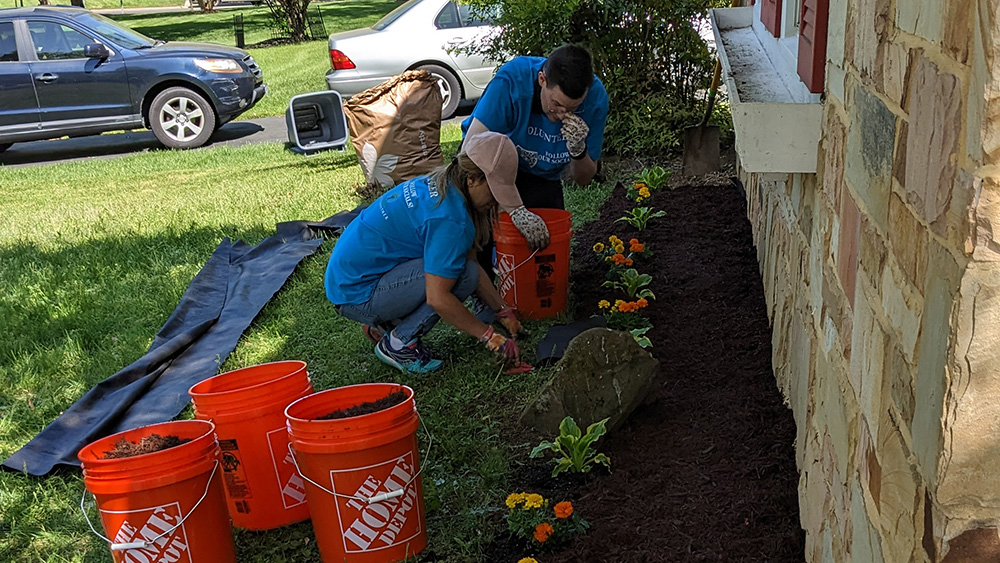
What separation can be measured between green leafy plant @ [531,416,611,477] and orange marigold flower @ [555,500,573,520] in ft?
1.05

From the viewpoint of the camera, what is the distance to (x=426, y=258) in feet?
11.4

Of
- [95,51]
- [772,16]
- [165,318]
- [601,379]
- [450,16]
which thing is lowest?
[165,318]

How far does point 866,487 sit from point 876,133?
2.02 feet

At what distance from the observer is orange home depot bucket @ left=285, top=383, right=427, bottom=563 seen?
2.46 metres

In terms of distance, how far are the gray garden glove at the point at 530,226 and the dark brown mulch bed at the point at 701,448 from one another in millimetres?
574

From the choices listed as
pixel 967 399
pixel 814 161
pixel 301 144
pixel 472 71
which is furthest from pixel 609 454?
pixel 472 71

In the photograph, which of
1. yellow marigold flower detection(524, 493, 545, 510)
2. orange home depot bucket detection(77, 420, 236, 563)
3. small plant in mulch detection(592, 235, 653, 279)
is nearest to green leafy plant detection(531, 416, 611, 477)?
yellow marigold flower detection(524, 493, 545, 510)

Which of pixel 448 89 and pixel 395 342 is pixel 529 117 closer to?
pixel 395 342

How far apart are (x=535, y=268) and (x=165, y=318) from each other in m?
2.23

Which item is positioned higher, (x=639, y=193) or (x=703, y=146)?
(x=703, y=146)

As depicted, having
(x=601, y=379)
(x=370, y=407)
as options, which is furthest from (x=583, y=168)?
(x=370, y=407)

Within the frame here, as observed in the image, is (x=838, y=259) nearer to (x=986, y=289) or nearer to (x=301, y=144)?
(x=986, y=289)

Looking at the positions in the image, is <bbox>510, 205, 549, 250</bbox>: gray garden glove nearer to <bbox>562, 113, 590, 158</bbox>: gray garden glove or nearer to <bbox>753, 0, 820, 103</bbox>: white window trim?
<bbox>562, 113, 590, 158</bbox>: gray garden glove

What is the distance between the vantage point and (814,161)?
7.96 ft
